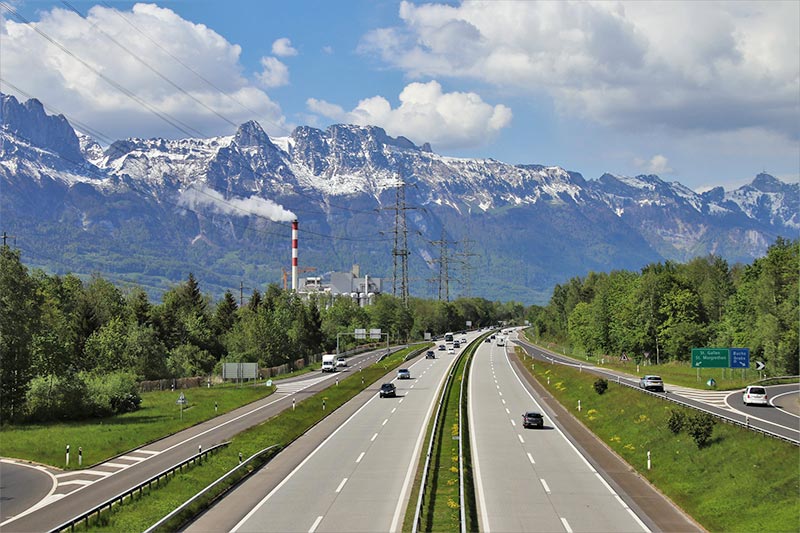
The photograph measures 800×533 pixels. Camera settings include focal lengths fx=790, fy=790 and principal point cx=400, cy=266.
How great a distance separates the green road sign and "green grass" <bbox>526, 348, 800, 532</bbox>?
2293cm

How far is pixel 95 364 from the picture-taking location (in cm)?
8706

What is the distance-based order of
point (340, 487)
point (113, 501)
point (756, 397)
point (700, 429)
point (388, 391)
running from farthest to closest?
point (388, 391) < point (756, 397) < point (700, 429) < point (340, 487) < point (113, 501)

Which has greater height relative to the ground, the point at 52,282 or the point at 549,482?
the point at 52,282

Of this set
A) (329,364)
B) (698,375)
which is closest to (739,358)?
(698,375)

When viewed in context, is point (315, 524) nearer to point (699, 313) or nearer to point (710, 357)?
point (710, 357)

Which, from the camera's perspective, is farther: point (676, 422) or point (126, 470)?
point (676, 422)

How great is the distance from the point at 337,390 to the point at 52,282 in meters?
58.6

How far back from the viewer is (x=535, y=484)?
120 ft

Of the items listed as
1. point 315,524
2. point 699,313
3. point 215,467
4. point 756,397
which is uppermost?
point 699,313

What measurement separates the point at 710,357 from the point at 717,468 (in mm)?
43028

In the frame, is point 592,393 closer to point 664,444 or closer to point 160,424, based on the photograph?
point 664,444

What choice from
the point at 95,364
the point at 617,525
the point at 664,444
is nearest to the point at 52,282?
the point at 95,364

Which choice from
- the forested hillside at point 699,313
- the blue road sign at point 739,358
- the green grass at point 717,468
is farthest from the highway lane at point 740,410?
the forested hillside at point 699,313

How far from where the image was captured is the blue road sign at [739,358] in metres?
76.6
